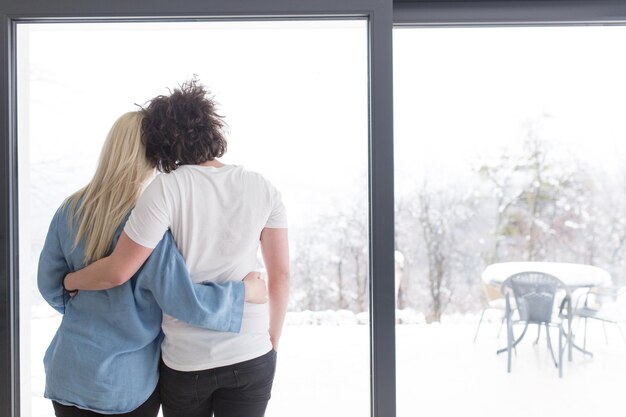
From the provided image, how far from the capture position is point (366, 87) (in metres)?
1.56

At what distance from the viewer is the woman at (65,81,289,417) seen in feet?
4.02

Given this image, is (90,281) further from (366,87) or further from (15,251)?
(366,87)

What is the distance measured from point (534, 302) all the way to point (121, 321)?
4.06ft

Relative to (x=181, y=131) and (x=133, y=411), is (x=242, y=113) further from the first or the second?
(x=133, y=411)

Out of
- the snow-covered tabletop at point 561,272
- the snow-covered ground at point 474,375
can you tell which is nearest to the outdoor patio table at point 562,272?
the snow-covered tabletop at point 561,272

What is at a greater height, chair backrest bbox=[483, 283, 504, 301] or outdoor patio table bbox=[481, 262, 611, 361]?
outdoor patio table bbox=[481, 262, 611, 361]

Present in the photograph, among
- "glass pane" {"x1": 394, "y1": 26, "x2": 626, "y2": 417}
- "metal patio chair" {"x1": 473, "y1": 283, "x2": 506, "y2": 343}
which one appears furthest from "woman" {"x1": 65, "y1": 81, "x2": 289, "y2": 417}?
"metal patio chair" {"x1": 473, "y1": 283, "x2": 506, "y2": 343}

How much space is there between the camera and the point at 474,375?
5.45ft

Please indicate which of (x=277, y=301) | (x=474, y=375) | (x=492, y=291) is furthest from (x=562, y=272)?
(x=277, y=301)

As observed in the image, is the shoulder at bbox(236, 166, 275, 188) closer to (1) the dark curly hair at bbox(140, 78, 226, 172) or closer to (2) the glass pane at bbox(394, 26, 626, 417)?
(1) the dark curly hair at bbox(140, 78, 226, 172)

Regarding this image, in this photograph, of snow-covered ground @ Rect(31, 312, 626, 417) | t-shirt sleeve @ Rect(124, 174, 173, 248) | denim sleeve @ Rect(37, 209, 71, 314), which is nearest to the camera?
t-shirt sleeve @ Rect(124, 174, 173, 248)

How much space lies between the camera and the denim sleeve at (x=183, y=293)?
4.02 ft

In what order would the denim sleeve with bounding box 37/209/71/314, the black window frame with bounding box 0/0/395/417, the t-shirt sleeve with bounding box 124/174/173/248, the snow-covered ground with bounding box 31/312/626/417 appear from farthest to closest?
1. the snow-covered ground with bounding box 31/312/626/417
2. the black window frame with bounding box 0/0/395/417
3. the denim sleeve with bounding box 37/209/71/314
4. the t-shirt sleeve with bounding box 124/174/173/248

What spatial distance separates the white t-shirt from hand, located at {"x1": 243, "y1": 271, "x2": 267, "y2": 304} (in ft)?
0.06
